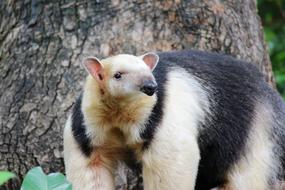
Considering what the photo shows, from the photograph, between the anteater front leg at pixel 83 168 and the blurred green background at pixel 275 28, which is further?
the blurred green background at pixel 275 28

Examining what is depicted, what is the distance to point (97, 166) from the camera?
595 centimetres

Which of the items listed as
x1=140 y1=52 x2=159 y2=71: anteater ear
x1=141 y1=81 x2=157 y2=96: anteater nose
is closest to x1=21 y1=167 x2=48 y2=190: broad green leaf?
x1=141 y1=81 x2=157 y2=96: anteater nose

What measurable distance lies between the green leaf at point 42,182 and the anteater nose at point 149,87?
1.17 metres

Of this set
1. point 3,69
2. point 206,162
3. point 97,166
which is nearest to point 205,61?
point 206,162

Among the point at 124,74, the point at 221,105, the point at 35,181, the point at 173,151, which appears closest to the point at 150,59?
the point at 124,74

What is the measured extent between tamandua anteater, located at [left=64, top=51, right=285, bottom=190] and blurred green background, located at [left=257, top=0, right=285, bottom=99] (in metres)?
5.72

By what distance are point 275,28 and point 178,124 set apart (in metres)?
A: 8.17

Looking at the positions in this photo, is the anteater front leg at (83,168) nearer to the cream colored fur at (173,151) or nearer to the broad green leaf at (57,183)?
the cream colored fur at (173,151)

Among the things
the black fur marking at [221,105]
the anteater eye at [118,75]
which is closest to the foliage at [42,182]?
the anteater eye at [118,75]

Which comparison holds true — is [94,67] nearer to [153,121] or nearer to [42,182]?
[153,121]

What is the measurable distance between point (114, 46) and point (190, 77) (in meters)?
1.62

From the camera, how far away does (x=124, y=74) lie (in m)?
5.46

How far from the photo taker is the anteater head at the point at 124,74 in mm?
5332

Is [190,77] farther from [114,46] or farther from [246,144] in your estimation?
[114,46]
